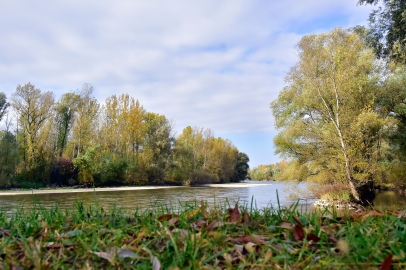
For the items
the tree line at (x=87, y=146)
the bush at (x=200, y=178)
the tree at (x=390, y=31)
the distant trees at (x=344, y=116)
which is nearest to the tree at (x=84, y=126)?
the tree line at (x=87, y=146)

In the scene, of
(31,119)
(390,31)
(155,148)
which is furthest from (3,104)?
(390,31)

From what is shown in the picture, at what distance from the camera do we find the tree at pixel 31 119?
4034 centimetres

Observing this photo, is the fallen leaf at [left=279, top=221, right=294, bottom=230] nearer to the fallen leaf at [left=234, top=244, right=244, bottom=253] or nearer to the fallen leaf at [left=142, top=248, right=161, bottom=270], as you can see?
the fallen leaf at [left=234, top=244, right=244, bottom=253]

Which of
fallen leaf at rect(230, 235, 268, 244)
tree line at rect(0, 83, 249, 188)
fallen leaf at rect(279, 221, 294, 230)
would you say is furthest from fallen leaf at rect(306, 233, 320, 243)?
tree line at rect(0, 83, 249, 188)

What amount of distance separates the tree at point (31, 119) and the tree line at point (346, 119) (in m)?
31.1

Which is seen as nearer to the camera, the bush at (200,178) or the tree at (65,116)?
the tree at (65,116)

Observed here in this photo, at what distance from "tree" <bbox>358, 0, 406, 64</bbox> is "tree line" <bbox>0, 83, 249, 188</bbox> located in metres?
37.0

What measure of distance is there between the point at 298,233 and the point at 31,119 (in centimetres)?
4580

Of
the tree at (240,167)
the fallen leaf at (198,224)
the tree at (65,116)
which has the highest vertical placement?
the tree at (65,116)

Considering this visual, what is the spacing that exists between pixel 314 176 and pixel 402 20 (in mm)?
12339

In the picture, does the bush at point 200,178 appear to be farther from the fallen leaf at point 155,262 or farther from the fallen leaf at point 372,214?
the fallen leaf at point 155,262

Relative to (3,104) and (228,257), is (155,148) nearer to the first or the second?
(3,104)

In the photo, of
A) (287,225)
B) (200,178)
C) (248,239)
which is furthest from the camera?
(200,178)

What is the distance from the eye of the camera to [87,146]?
4931 centimetres
